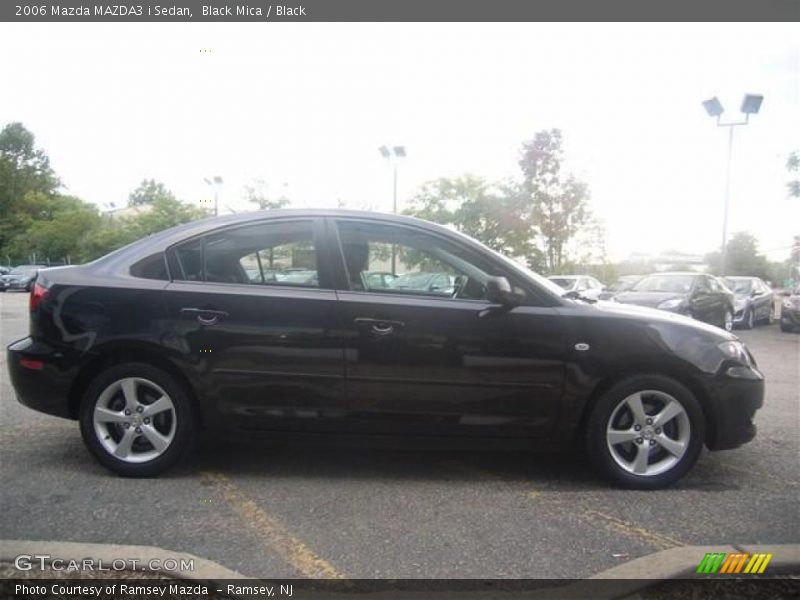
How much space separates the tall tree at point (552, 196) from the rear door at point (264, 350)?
79.8 feet

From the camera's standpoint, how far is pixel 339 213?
12.4 feet

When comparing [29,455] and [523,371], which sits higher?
[523,371]

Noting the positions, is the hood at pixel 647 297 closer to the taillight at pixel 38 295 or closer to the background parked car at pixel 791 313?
the background parked car at pixel 791 313

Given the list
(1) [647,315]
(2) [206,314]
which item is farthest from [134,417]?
(1) [647,315]

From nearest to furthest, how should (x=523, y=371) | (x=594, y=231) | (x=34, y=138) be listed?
(x=523, y=371) < (x=34, y=138) < (x=594, y=231)

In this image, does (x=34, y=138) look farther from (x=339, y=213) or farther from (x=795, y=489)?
(x=795, y=489)

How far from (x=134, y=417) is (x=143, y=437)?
13 centimetres

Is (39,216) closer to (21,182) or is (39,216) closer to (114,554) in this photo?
(21,182)

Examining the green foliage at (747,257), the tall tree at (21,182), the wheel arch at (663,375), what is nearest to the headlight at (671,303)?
the wheel arch at (663,375)

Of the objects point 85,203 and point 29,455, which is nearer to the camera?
point 29,455

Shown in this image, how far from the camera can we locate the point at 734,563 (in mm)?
2627

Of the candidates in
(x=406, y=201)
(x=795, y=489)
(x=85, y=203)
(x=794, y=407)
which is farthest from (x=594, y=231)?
(x=795, y=489)

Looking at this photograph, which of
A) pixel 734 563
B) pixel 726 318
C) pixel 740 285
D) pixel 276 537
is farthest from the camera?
pixel 740 285

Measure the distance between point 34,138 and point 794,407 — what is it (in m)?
11.2
